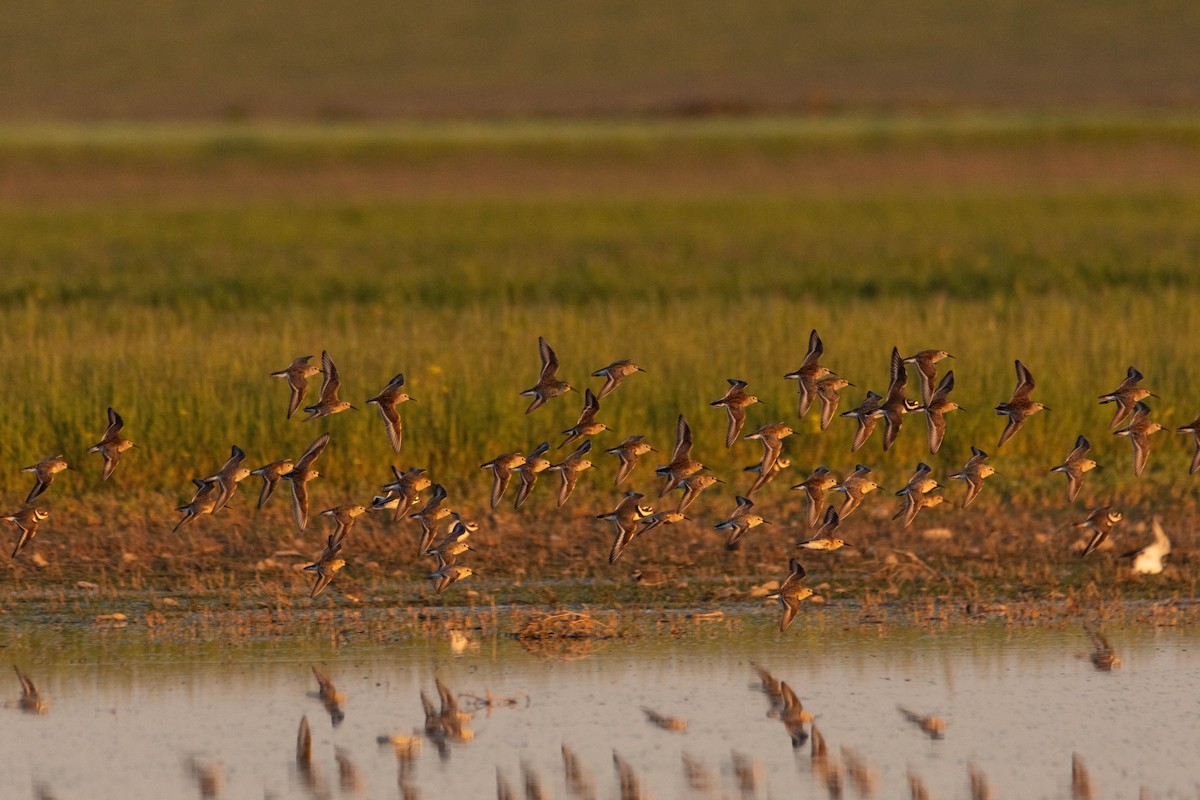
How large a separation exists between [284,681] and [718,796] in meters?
2.74

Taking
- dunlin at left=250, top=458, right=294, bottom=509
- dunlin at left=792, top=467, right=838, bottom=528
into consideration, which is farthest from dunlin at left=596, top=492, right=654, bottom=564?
dunlin at left=250, top=458, right=294, bottom=509

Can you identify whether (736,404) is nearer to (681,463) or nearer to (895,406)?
(681,463)

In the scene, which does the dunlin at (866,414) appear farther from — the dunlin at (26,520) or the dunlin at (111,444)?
the dunlin at (26,520)

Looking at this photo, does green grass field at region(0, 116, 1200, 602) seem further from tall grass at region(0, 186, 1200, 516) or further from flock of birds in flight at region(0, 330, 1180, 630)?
flock of birds in flight at region(0, 330, 1180, 630)

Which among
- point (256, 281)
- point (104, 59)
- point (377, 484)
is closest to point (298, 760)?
point (377, 484)

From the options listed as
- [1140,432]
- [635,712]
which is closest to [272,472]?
[635,712]

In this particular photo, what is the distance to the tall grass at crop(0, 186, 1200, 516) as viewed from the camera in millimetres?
16031

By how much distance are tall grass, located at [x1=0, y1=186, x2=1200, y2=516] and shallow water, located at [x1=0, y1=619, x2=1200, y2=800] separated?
159 inches

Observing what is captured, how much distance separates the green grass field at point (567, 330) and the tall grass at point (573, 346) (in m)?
0.04

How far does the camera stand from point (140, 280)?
29734 millimetres

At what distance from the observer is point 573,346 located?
18344 mm

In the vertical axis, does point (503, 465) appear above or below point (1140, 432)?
below

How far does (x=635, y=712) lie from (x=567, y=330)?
372 inches

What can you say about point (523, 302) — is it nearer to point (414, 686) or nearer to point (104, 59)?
point (414, 686)
